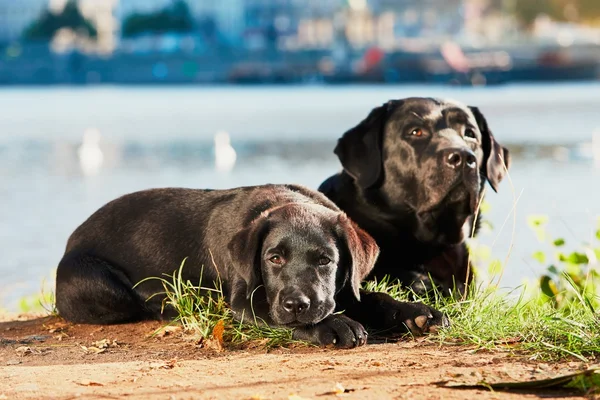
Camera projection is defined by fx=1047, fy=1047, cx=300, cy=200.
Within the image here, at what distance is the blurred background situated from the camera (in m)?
18.3

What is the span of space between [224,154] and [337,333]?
2698 centimetres

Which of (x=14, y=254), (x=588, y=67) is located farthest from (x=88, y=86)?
(x=14, y=254)

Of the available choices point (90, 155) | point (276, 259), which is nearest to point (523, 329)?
point (276, 259)

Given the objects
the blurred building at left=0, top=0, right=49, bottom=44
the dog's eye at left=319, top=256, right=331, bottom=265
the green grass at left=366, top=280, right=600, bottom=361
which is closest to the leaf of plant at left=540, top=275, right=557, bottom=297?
the green grass at left=366, top=280, right=600, bottom=361

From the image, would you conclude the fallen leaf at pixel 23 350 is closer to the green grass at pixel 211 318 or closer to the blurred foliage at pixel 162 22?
the green grass at pixel 211 318

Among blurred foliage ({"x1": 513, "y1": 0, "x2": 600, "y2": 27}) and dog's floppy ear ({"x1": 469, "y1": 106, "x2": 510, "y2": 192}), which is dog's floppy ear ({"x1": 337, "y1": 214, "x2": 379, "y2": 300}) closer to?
dog's floppy ear ({"x1": 469, "y1": 106, "x2": 510, "y2": 192})

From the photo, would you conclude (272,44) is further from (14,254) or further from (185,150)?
(14,254)

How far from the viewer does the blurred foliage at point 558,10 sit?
476 ft

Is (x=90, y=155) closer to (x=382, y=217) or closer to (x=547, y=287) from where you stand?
(x=547, y=287)

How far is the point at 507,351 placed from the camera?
4.74 m

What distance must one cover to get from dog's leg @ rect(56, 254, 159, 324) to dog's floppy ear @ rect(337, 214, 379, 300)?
1.37 meters

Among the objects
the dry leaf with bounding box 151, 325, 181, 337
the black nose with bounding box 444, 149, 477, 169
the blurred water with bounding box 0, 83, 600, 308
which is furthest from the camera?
the blurred water with bounding box 0, 83, 600, 308

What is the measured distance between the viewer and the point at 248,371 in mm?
4527

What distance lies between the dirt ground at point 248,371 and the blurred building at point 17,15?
488 feet
